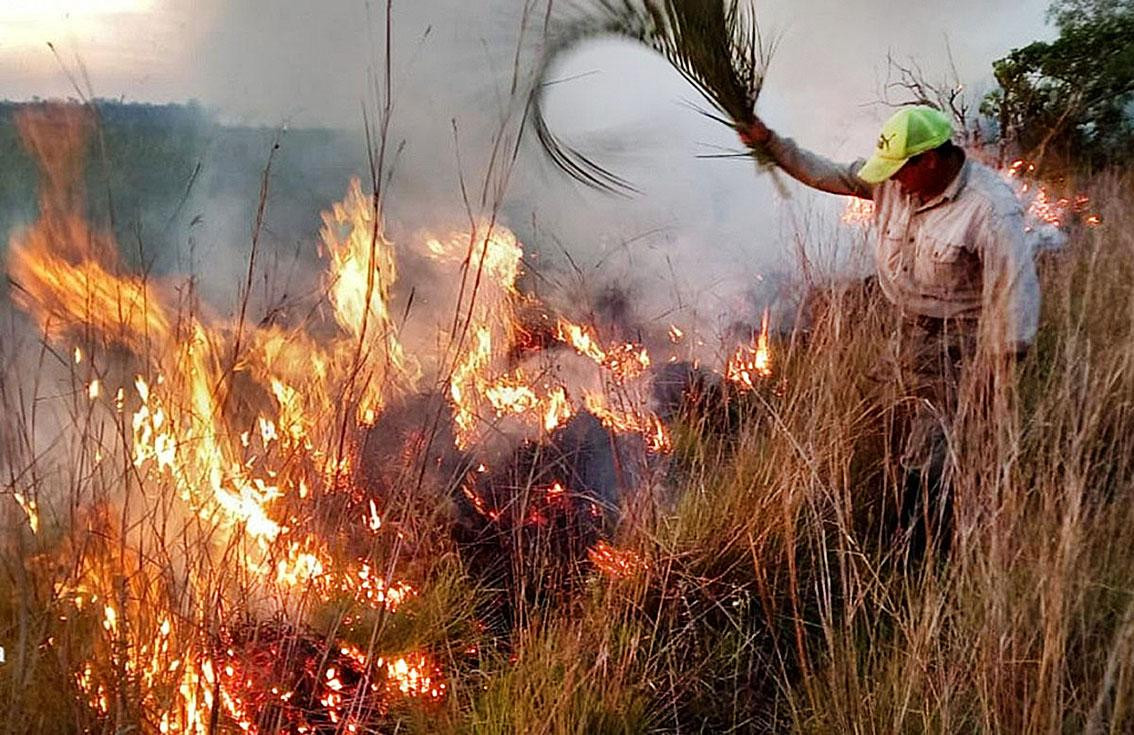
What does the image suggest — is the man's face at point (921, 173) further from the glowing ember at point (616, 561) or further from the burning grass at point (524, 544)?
the glowing ember at point (616, 561)

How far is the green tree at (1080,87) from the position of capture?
169 inches

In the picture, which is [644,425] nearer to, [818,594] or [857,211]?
[818,594]

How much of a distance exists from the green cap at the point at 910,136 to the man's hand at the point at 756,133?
483mm

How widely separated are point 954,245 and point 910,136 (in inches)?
13.7

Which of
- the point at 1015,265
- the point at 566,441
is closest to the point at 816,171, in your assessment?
the point at 1015,265

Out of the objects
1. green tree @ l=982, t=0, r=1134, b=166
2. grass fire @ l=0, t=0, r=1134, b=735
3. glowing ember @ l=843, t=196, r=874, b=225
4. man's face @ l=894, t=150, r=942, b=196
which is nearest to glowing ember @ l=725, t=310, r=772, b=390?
grass fire @ l=0, t=0, r=1134, b=735

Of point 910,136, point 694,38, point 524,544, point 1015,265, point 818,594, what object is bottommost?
point 524,544

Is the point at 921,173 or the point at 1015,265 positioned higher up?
the point at 921,173

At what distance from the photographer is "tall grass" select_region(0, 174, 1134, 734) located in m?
1.63

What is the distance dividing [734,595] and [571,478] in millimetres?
756

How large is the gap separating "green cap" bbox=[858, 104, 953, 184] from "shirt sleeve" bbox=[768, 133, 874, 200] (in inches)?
18.5

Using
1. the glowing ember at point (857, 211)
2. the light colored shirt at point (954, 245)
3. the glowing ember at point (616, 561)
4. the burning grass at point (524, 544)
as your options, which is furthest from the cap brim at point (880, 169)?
the glowing ember at point (616, 561)

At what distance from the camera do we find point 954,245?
2.90 m

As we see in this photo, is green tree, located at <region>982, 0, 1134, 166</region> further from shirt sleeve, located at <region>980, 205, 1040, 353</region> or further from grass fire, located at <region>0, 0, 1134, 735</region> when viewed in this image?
shirt sleeve, located at <region>980, 205, 1040, 353</region>
